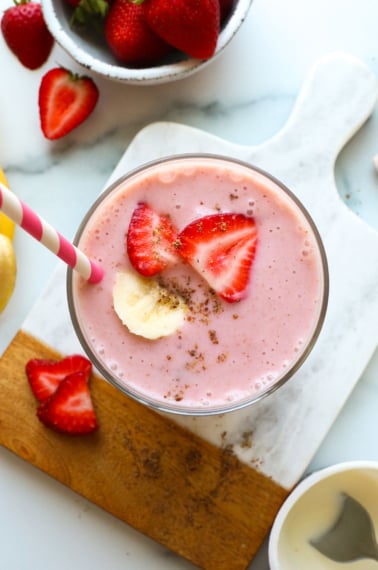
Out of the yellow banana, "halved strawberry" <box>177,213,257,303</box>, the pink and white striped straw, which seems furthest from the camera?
the yellow banana

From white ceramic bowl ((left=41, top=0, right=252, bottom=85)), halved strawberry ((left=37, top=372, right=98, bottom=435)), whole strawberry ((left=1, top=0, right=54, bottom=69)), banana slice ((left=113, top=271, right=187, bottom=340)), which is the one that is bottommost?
halved strawberry ((left=37, top=372, right=98, bottom=435))

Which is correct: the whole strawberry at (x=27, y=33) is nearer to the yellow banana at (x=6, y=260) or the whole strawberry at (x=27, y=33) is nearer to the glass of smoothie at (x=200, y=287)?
the yellow banana at (x=6, y=260)

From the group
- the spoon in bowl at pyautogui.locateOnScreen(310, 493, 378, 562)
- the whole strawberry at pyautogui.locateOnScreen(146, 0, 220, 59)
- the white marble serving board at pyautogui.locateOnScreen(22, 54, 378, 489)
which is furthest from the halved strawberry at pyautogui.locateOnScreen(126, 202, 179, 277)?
the spoon in bowl at pyautogui.locateOnScreen(310, 493, 378, 562)

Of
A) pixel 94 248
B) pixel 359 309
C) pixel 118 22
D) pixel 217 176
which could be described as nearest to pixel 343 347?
pixel 359 309

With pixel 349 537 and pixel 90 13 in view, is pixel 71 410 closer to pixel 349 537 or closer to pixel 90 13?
pixel 349 537

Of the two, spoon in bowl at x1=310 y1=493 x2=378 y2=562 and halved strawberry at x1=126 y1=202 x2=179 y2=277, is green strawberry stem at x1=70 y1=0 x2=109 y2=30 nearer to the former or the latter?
halved strawberry at x1=126 y1=202 x2=179 y2=277

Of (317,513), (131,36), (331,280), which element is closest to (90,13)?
(131,36)

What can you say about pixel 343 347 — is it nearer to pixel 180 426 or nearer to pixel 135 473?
pixel 180 426
